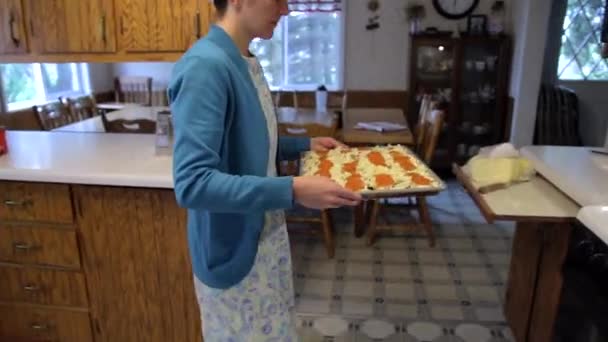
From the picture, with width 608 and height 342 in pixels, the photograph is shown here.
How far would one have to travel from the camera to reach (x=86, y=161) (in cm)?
175

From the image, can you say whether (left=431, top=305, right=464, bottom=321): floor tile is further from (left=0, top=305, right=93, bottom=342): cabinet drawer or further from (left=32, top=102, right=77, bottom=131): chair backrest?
(left=32, top=102, right=77, bottom=131): chair backrest

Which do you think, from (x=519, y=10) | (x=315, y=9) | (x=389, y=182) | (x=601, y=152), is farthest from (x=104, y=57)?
(x=519, y=10)

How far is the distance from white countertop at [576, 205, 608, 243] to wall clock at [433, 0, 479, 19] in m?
3.88

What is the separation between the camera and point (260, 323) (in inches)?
47.0

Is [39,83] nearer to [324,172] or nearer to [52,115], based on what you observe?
[52,115]

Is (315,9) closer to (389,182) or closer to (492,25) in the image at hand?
(492,25)

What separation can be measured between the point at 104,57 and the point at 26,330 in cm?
115

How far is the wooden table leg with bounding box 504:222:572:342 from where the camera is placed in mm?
1554

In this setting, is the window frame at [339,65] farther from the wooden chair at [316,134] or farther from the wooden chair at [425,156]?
the wooden chair at [316,134]

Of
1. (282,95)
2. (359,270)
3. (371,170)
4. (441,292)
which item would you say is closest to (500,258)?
(441,292)

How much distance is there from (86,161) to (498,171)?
151 centimetres

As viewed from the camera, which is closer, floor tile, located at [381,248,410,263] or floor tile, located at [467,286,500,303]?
floor tile, located at [467,286,500,303]

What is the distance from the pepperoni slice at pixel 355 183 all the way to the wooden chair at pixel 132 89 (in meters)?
4.50

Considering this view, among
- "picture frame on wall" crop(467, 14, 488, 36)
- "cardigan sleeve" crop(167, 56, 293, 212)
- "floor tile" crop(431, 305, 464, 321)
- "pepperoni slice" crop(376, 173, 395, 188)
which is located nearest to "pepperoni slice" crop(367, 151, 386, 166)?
"pepperoni slice" crop(376, 173, 395, 188)
